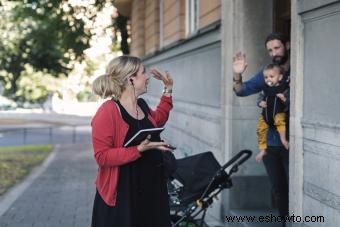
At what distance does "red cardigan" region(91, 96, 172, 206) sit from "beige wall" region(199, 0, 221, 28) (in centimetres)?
424

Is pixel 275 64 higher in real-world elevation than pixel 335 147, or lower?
higher

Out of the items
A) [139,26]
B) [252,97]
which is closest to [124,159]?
[252,97]

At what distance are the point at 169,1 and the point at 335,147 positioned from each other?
29.5 ft

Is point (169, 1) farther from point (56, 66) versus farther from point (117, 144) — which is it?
point (56, 66)

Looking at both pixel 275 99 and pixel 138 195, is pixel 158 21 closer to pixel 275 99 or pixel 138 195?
pixel 275 99

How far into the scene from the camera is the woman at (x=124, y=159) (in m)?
3.97

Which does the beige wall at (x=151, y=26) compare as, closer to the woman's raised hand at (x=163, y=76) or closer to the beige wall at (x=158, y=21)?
the beige wall at (x=158, y=21)

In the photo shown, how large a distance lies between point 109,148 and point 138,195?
0.38m

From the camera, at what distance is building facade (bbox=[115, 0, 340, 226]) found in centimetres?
456

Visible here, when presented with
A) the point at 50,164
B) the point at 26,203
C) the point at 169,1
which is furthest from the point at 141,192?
the point at 50,164

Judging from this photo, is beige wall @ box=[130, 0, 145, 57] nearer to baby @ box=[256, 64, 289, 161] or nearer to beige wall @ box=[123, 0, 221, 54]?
beige wall @ box=[123, 0, 221, 54]

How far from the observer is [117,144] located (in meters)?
4.03

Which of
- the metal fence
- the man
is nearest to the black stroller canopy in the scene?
the man

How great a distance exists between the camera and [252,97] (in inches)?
279
